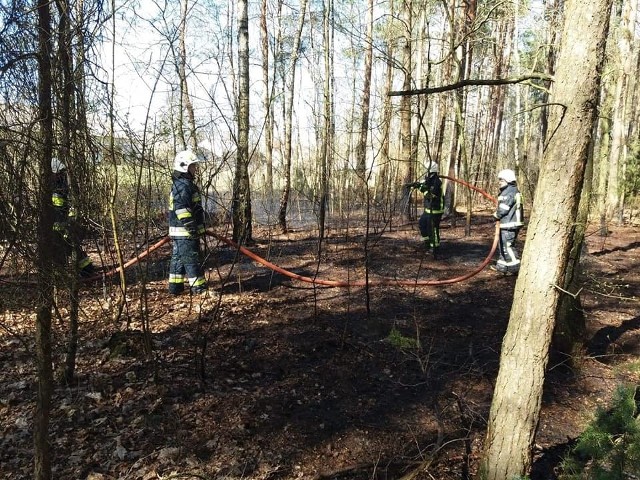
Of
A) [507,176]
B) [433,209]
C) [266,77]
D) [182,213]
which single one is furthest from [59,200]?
[266,77]

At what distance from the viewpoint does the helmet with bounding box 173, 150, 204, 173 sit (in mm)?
5645

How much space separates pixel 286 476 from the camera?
3174mm

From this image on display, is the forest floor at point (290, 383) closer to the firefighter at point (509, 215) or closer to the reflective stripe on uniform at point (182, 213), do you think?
the firefighter at point (509, 215)

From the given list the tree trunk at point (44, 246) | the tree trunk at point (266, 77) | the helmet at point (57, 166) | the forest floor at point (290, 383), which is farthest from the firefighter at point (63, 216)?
the tree trunk at point (266, 77)

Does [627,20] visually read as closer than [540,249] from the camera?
No

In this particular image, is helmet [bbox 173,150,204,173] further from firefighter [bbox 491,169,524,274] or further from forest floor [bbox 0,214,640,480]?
firefighter [bbox 491,169,524,274]

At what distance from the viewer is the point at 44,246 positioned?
2.40 meters

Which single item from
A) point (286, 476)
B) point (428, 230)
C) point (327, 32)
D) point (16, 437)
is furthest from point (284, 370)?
point (327, 32)

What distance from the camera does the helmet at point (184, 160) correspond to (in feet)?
18.5

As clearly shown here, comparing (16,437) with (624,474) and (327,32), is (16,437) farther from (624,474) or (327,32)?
(327,32)

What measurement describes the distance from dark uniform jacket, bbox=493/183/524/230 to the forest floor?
1.13 m

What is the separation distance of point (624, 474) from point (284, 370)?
9.67 ft

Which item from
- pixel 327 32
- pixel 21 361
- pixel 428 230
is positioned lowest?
pixel 21 361

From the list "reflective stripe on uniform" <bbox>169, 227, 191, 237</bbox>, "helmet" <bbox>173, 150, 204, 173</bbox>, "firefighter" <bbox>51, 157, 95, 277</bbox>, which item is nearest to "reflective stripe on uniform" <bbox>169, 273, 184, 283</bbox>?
"reflective stripe on uniform" <bbox>169, 227, 191, 237</bbox>
